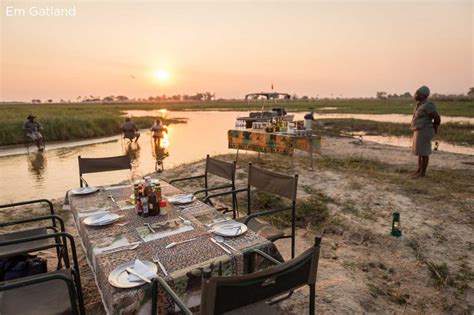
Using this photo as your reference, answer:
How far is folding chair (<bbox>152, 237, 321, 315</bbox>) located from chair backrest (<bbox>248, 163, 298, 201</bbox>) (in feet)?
4.85

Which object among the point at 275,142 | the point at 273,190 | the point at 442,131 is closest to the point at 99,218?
the point at 273,190

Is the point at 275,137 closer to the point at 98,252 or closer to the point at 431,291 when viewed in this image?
the point at 431,291

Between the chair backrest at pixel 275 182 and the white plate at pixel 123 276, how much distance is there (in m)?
1.70

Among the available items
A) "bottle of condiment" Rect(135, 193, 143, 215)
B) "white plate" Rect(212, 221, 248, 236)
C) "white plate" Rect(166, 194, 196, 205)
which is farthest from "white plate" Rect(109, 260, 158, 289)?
"white plate" Rect(166, 194, 196, 205)

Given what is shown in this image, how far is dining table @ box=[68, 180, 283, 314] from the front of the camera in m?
1.66

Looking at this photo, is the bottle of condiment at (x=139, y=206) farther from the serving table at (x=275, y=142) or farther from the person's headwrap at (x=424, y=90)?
the person's headwrap at (x=424, y=90)

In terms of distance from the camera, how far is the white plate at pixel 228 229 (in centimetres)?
221

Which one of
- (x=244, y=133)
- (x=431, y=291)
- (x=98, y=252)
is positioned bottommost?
(x=431, y=291)

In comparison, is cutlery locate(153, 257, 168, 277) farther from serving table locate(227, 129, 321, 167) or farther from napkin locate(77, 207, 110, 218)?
serving table locate(227, 129, 321, 167)

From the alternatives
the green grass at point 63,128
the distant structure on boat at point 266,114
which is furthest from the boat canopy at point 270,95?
the green grass at point 63,128

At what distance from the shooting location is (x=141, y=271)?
5.70 feet

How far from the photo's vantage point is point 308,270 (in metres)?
1.61

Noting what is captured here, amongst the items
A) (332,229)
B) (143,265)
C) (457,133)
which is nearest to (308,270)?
(143,265)

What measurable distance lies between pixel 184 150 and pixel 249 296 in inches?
482
